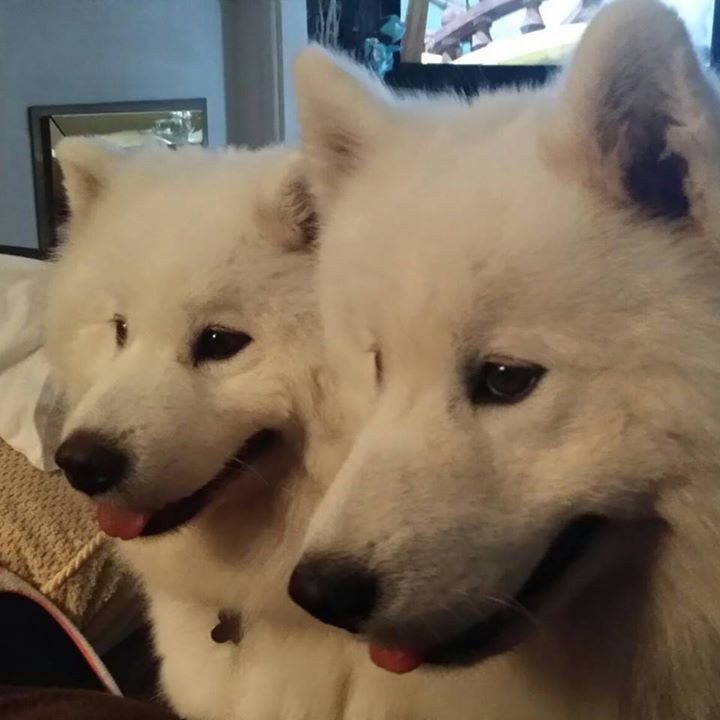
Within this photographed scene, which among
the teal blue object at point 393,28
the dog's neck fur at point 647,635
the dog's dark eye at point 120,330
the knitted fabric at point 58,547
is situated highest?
the teal blue object at point 393,28

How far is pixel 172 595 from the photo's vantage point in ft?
4.72

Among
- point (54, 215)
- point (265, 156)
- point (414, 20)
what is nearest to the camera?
point (265, 156)

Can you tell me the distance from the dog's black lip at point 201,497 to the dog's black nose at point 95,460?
0.09 metres

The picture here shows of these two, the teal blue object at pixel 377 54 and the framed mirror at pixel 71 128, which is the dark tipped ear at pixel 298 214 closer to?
the framed mirror at pixel 71 128

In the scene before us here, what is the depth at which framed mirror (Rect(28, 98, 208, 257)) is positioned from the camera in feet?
11.4

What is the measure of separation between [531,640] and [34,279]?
135 centimetres

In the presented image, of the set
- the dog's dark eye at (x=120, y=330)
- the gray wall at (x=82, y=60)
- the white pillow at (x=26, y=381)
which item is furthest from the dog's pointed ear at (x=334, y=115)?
the gray wall at (x=82, y=60)

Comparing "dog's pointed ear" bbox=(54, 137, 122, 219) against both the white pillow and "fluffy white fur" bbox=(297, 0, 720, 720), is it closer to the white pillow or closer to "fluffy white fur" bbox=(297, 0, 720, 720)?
the white pillow

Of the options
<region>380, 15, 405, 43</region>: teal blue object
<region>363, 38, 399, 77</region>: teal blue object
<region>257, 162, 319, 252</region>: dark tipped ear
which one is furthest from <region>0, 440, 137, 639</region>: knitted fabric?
<region>380, 15, 405, 43</region>: teal blue object

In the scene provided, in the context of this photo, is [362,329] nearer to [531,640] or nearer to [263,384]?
[263,384]

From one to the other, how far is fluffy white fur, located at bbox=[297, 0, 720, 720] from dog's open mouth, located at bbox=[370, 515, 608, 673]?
0.06 feet

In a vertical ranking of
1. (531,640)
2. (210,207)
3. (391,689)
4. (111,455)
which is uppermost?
(210,207)

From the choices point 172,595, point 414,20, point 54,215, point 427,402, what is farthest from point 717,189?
point 414,20

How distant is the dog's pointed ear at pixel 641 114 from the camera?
761 mm
